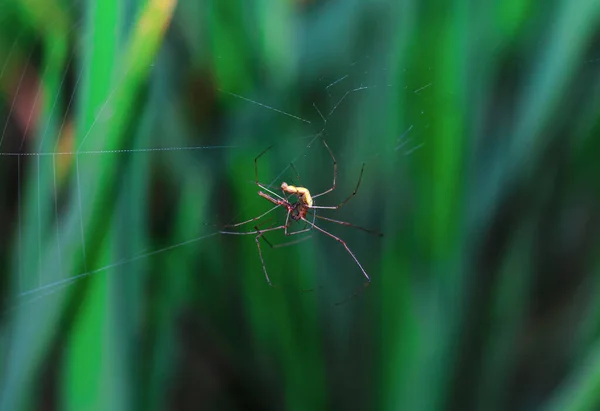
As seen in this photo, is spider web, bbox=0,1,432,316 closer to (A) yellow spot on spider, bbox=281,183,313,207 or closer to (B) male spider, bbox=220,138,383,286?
(B) male spider, bbox=220,138,383,286

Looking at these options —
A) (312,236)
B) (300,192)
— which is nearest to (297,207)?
(300,192)

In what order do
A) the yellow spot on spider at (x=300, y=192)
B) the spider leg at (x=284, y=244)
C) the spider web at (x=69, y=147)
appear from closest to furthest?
the spider web at (x=69, y=147)
the spider leg at (x=284, y=244)
the yellow spot on spider at (x=300, y=192)

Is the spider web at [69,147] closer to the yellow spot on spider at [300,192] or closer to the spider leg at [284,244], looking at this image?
the spider leg at [284,244]

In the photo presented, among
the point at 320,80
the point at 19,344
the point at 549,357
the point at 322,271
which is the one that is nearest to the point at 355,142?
the point at 320,80

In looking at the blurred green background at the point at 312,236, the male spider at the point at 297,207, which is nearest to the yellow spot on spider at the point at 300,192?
the male spider at the point at 297,207

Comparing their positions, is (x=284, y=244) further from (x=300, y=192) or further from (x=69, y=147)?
(x=69, y=147)

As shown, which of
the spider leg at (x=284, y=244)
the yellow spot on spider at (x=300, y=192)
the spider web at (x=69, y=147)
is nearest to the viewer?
the spider web at (x=69, y=147)

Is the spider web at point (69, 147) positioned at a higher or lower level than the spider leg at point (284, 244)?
higher
